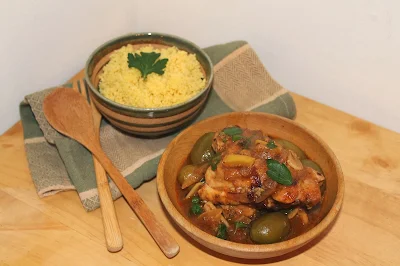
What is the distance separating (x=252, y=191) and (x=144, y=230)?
29 cm

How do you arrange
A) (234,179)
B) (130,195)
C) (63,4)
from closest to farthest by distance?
(234,179), (130,195), (63,4)

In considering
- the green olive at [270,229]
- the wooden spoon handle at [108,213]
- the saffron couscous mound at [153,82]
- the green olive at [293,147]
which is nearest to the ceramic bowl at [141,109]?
the saffron couscous mound at [153,82]

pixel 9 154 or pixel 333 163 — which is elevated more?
pixel 333 163

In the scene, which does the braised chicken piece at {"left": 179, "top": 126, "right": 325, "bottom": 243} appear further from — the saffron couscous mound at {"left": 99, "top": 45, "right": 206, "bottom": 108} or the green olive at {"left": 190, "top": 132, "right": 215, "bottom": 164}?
the saffron couscous mound at {"left": 99, "top": 45, "right": 206, "bottom": 108}

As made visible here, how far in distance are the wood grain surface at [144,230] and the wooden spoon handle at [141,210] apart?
0.18 ft

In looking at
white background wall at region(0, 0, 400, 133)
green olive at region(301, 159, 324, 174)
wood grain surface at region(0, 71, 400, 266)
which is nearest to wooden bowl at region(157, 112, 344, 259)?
green olive at region(301, 159, 324, 174)

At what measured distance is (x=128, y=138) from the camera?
1.37m

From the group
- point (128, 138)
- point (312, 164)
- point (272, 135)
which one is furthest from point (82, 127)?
point (312, 164)

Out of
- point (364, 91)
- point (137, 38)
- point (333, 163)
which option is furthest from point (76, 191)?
point (364, 91)

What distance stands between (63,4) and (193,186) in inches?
26.4

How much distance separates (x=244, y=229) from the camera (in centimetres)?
109

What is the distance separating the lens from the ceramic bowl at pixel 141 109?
124 cm

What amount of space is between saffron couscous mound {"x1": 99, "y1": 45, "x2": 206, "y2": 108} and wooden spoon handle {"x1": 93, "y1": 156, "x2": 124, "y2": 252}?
0.62 ft

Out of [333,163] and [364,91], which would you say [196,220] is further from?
[364,91]
